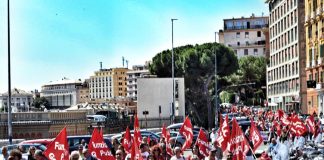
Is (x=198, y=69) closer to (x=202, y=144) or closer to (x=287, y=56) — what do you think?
(x=287, y=56)

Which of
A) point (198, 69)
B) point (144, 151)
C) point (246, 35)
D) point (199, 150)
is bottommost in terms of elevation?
point (199, 150)

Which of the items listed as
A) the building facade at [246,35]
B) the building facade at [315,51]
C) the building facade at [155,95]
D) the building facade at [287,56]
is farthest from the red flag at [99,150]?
the building facade at [246,35]

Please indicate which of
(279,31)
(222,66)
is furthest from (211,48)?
(279,31)

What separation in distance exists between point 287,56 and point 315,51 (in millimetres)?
17984

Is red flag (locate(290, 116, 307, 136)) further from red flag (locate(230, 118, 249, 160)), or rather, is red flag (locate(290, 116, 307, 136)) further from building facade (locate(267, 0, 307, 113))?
building facade (locate(267, 0, 307, 113))

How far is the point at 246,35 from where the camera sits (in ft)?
454

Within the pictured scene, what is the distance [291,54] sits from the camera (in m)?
78.9

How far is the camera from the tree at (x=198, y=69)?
63.2 metres

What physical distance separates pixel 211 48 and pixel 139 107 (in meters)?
21.2

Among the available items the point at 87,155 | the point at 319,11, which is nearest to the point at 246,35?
the point at 319,11

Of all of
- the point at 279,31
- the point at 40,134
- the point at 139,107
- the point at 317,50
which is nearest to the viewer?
the point at 40,134

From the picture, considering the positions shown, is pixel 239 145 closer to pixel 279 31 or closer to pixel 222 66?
pixel 222 66

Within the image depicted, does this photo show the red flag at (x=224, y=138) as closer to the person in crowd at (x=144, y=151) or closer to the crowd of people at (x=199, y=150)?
the crowd of people at (x=199, y=150)

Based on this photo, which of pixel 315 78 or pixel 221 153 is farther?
pixel 315 78
